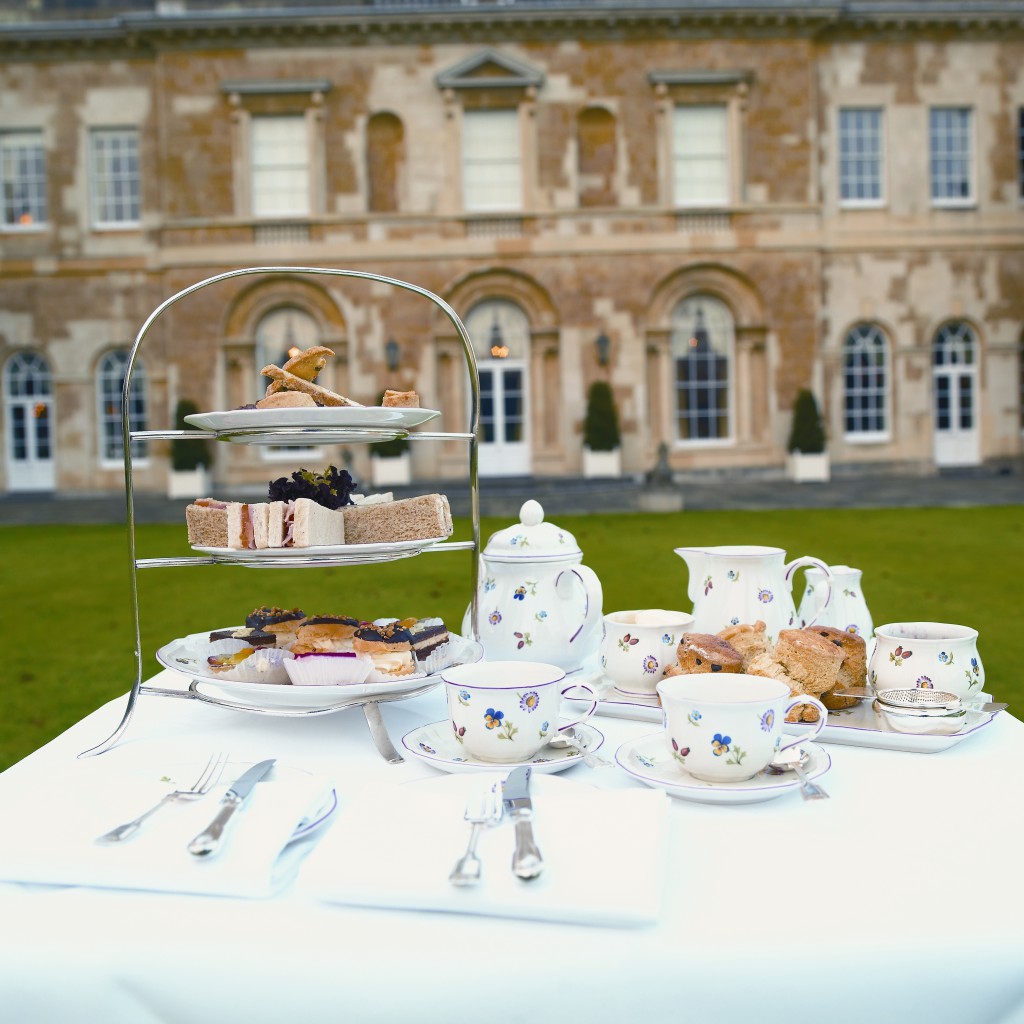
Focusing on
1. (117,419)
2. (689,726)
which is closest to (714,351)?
(117,419)

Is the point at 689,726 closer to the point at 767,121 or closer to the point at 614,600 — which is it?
the point at 614,600

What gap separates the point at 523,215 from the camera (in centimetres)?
1783

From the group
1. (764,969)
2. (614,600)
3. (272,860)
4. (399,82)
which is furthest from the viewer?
(399,82)

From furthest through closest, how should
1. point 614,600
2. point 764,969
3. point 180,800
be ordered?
point 614,600 → point 180,800 → point 764,969

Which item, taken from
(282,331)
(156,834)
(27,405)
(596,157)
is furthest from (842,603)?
(27,405)

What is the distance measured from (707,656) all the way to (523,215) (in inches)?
675

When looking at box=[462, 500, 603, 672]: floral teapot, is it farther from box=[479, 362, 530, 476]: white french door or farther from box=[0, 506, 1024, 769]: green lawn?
box=[479, 362, 530, 476]: white french door

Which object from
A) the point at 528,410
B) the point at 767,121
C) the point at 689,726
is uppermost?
the point at 767,121

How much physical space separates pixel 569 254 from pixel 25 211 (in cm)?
1049

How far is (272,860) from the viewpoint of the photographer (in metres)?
1.11

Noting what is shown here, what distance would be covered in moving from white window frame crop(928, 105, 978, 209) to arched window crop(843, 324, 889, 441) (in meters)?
2.84

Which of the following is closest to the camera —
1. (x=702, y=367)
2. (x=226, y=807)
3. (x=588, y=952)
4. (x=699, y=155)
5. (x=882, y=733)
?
(x=588, y=952)

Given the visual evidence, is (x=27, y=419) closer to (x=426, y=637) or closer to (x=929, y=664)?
(x=426, y=637)

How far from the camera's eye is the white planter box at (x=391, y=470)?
1736 centimetres
